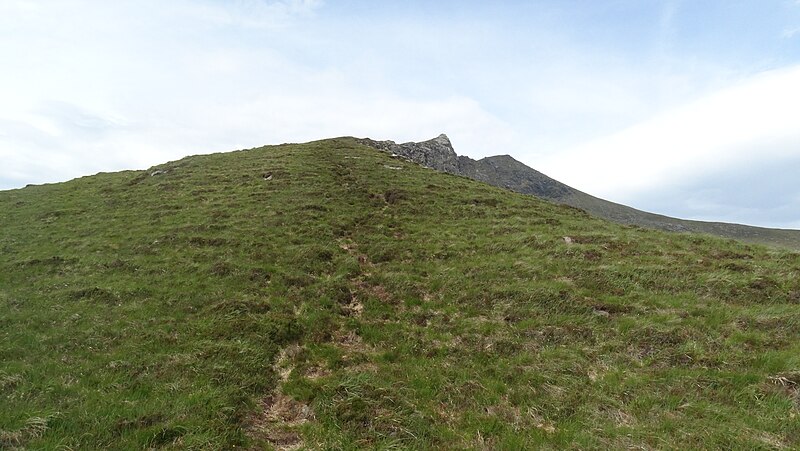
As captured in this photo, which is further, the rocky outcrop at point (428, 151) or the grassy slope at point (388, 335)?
the rocky outcrop at point (428, 151)

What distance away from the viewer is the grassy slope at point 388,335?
10.7 m

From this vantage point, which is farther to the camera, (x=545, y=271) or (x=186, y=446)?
(x=545, y=271)

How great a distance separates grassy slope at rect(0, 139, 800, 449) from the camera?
10680mm

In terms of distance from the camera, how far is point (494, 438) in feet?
34.6

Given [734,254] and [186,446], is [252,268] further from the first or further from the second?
[734,254]

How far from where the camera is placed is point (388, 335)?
16.9m

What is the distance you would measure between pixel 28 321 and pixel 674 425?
23.4m

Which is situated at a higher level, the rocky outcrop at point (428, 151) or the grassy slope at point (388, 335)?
the rocky outcrop at point (428, 151)

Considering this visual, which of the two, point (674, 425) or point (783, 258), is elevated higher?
point (783, 258)

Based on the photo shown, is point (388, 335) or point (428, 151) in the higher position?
point (428, 151)

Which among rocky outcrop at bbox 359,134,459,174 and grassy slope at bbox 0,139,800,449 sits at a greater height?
rocky outcrop at bbox 359,134,459,174

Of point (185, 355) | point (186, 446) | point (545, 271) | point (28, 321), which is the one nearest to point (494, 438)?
point (186, 446)

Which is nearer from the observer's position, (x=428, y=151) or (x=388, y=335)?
(x=388, y=335)

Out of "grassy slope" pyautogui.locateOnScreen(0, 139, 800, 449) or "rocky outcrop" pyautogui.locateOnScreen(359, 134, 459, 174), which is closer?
"grassy slope" pyautogui.locateOnScreen(0, 139, 800, 449)
